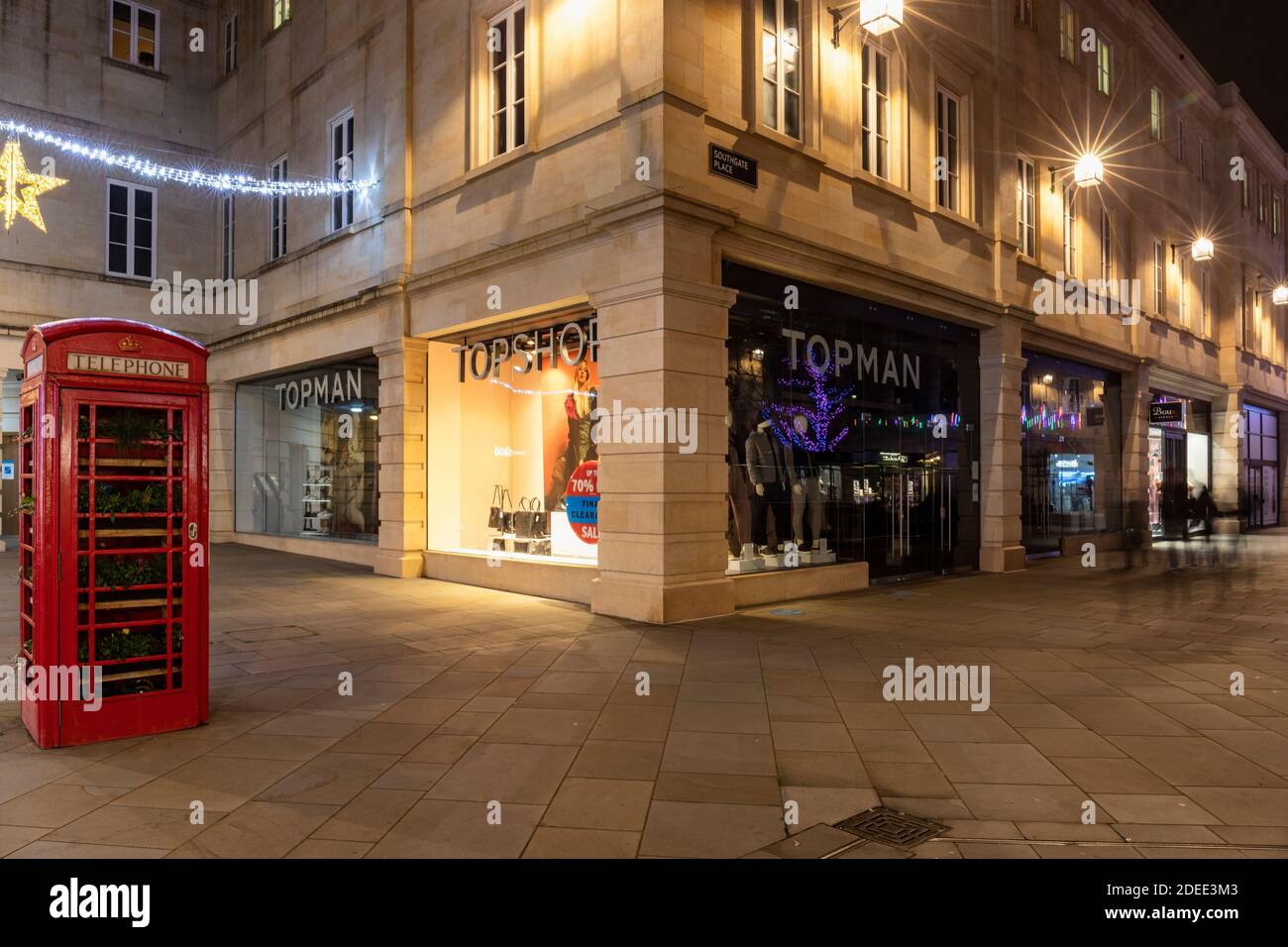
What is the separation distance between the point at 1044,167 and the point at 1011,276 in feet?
11.4

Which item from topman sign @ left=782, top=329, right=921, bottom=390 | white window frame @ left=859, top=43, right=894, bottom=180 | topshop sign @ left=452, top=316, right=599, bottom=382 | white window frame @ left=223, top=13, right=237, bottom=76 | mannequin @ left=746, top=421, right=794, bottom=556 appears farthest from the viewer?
white window frame @ left=223, top=13, right=237, bottom=76

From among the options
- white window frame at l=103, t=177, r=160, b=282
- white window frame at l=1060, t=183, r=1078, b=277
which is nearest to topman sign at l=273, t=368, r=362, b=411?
white window frame at l=103, t=177, r=160, b=282

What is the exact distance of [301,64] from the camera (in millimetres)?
19547

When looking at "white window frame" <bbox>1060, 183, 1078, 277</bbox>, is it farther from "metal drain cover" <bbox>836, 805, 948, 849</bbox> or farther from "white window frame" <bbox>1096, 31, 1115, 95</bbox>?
"metal drain cover" <bbox>836, 805, 948, 849</bbox>

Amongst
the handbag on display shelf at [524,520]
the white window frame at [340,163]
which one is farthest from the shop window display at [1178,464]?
the white window frame at [340,163]

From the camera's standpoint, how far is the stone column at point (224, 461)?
2280 centimetres

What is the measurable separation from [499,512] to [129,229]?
49.4ft

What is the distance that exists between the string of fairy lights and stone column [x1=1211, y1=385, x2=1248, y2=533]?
29.4 m

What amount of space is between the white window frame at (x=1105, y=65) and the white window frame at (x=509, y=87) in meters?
16.3

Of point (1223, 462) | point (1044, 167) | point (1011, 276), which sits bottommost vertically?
point (1223, 462)

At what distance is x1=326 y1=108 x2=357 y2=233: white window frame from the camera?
58.0 ft

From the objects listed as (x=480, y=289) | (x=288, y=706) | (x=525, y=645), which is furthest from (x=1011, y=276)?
(x=288, y=706)

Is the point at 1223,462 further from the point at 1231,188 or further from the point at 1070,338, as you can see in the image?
the point at 1070,338

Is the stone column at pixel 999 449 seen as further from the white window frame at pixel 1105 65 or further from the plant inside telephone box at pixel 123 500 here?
the plant inside telephone box at pixel 123 500
